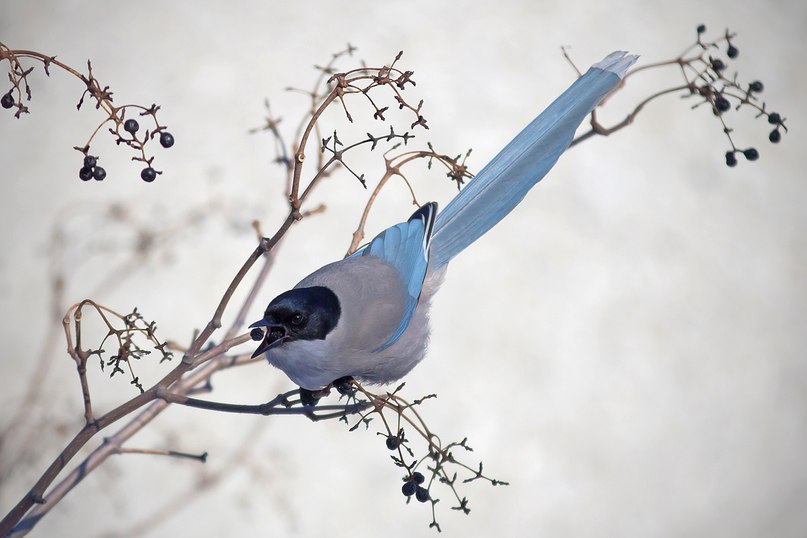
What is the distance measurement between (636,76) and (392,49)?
86cm

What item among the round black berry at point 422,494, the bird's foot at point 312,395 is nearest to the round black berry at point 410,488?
the round black berry at point 422,494

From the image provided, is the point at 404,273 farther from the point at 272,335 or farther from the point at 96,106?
the point at 96,106

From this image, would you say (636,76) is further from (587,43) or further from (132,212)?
(132,212)

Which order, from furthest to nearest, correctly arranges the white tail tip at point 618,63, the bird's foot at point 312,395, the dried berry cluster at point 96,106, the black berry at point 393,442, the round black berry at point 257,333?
the white tail tip at point 618,63 < the bird's foot at point 312,395 < the round black berry at point 257,333 < the black berry at point 393,442 < the dried berry cluster at point 96,106

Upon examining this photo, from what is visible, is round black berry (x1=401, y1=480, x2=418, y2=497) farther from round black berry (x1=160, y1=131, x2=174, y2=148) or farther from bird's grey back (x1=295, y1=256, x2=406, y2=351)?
round black berry (x1=160, y1=131, x2=174, y2=148)

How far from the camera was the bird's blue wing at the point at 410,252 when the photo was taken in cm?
154

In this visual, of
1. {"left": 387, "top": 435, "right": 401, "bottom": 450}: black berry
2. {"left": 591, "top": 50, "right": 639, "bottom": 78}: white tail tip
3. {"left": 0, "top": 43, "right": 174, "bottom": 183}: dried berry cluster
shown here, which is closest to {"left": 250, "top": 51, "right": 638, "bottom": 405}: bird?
{"left": 591, "top": 50, "right": 639, "bottom": 78}: white tail tip

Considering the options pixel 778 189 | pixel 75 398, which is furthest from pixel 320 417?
pixel 778 189

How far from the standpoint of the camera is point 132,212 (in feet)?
7.70

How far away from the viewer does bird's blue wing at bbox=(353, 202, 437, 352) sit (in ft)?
5.07

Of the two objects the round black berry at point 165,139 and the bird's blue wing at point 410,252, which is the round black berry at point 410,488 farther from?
the round black berry at point 165,139

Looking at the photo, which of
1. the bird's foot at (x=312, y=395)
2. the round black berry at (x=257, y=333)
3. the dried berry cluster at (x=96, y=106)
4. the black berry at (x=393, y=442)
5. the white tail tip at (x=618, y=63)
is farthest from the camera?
the white tail tip at (x=618, y=63)

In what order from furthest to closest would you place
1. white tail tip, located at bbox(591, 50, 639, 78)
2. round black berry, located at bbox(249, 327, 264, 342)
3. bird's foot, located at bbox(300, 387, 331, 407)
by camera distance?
white tail tip, located at bbox(591, 50, 639, 78) < bird's foot, located at bbox(300, 387, 331, 407) < round black berry, located at bbox(249, 327, 264, 342)

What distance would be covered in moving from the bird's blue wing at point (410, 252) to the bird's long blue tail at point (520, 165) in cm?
8
